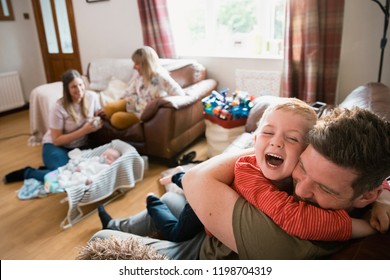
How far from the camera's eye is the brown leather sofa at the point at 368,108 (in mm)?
575

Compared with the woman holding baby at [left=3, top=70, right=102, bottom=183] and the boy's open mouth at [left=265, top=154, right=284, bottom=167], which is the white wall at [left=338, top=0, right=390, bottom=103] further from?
the woman holding baby at [left=3, top=70, right=102, bottom=183]

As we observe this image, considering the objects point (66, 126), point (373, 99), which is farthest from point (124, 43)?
point (373, 99)

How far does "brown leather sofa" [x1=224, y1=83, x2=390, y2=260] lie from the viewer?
575 mm

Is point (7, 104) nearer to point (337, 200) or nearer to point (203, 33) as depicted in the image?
point (203, 33)

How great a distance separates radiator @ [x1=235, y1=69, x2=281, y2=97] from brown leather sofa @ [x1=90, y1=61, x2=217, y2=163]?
0.46 metres

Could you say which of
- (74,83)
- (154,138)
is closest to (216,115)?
Answer: (154,138)

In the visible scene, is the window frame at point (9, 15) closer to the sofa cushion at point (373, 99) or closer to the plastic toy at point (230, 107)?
the plastic toy at point (230, 107)

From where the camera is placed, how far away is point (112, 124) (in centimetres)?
266

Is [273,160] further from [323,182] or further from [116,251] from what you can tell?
[116,251]

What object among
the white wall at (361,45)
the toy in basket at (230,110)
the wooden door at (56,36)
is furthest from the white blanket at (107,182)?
the wooden door at (56,36)

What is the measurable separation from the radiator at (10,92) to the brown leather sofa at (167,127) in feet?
8.16

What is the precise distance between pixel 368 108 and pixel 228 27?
96.8 inches

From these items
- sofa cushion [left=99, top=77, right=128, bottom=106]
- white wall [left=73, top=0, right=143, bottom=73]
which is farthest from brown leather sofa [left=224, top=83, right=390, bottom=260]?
white wall [left=73, top=0, right=143, bottom=73]

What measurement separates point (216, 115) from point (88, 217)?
1.28 m
